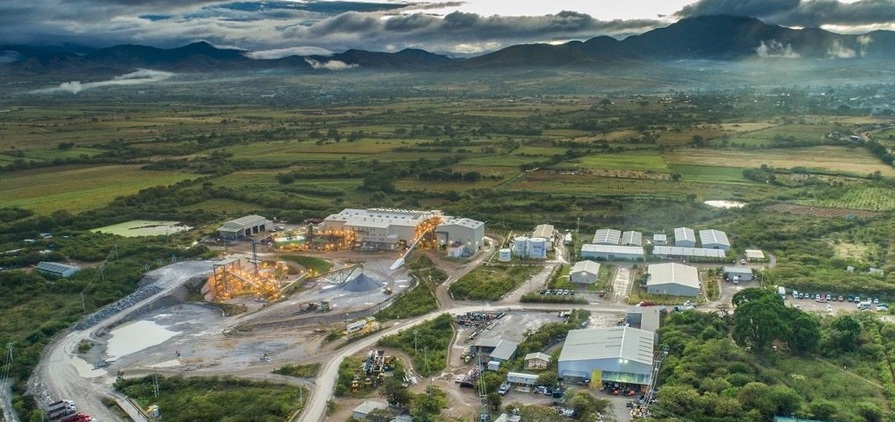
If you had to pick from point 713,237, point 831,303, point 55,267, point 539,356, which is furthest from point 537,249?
point 55,267

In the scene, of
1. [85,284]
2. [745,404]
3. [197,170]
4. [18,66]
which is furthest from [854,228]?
[18,66]

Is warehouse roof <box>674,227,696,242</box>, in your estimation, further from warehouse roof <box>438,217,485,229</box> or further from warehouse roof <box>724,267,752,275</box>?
warehouse roof <box>438,217,485,229</box>

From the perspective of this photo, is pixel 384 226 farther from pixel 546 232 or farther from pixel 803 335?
pixel 803 335

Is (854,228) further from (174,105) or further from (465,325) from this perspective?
(174,105)

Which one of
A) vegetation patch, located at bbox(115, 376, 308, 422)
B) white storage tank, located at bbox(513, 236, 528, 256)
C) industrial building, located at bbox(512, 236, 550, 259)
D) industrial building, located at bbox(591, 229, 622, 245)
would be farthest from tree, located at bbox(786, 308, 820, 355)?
vegetation patch, located at bbox(115, 376, 308, 422)

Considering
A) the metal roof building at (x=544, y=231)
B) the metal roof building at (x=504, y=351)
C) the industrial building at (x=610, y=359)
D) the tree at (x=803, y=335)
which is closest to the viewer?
the industrial building at (x=610, y=359)

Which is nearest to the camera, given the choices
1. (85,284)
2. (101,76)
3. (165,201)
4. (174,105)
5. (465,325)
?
(465,325)

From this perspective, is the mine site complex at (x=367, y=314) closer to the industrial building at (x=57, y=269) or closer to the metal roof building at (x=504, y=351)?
the metal roof building at (x=504, y=351)

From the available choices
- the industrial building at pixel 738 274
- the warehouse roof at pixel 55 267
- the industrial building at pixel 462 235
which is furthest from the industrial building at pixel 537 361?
the warehouse roof at pixel 55 267
